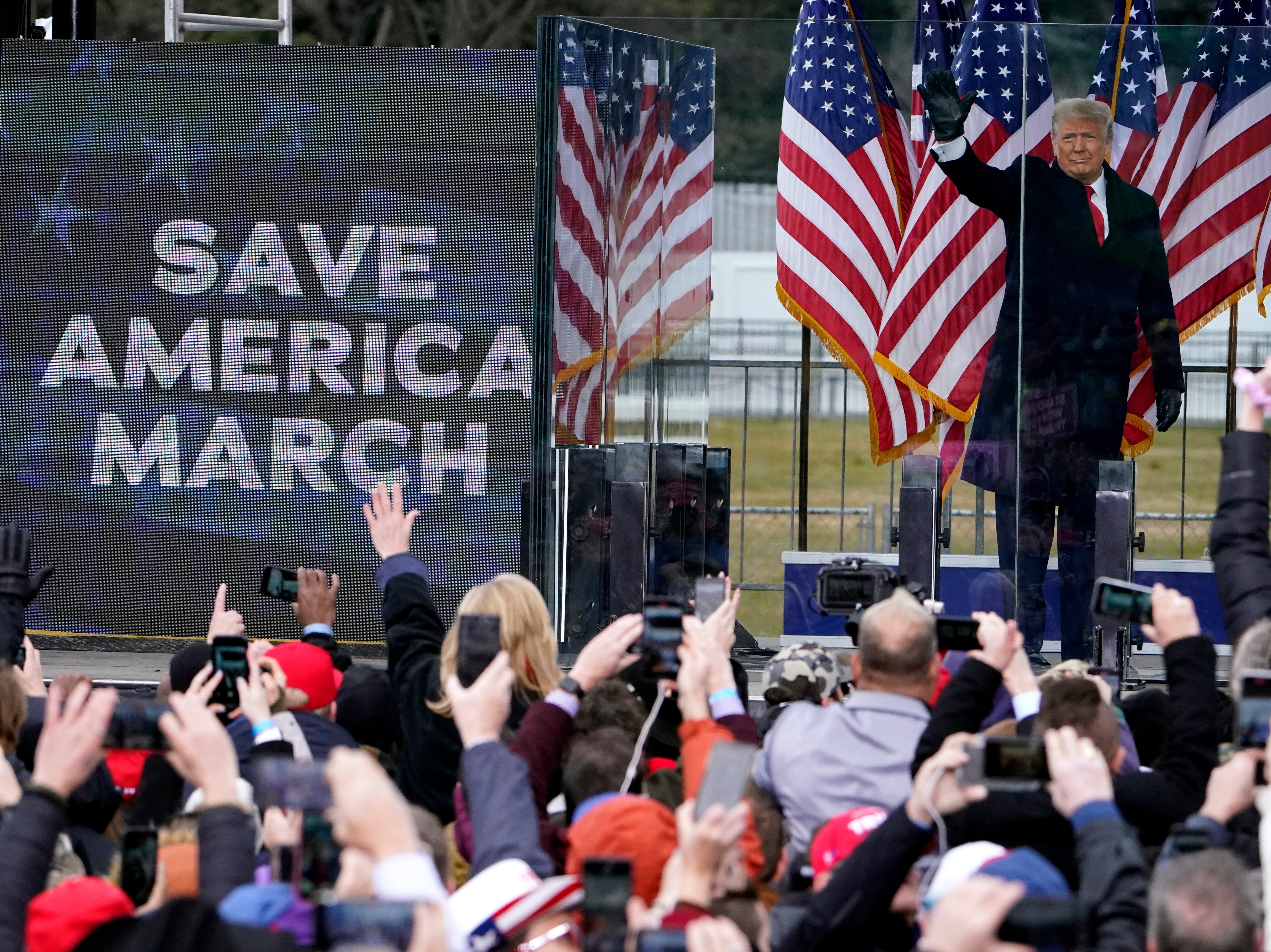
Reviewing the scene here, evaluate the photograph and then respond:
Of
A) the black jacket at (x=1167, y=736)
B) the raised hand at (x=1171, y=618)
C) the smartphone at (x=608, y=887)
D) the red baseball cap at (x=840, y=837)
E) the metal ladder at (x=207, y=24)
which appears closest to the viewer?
the smartphone at (x=608, y=887)

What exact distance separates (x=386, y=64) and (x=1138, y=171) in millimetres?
4016

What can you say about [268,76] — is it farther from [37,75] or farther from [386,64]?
[37,75]

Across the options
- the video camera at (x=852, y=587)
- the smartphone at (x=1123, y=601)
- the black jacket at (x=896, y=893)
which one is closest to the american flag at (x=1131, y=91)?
the video camera at (x=852, y=587)

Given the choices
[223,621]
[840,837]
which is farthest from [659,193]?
[840,837]

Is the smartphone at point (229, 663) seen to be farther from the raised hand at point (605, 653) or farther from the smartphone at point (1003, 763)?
the smartphone at point (1003, 763)

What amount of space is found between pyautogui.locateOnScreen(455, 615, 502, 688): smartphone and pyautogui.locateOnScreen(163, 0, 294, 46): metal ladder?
673 centimetres

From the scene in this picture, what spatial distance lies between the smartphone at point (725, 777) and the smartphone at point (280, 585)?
9.47 ft

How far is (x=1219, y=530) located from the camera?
3695mm

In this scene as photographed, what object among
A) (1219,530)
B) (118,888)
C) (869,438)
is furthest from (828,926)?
(869,438)

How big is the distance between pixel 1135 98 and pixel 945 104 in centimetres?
87

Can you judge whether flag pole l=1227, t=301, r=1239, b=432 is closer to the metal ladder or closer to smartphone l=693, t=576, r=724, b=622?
smartphone l=693, t=576, r=724, b=622

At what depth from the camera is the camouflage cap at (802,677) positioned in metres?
4.77

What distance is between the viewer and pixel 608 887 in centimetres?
225

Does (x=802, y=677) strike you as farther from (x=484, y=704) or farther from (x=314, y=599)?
(x=484, y=704)
